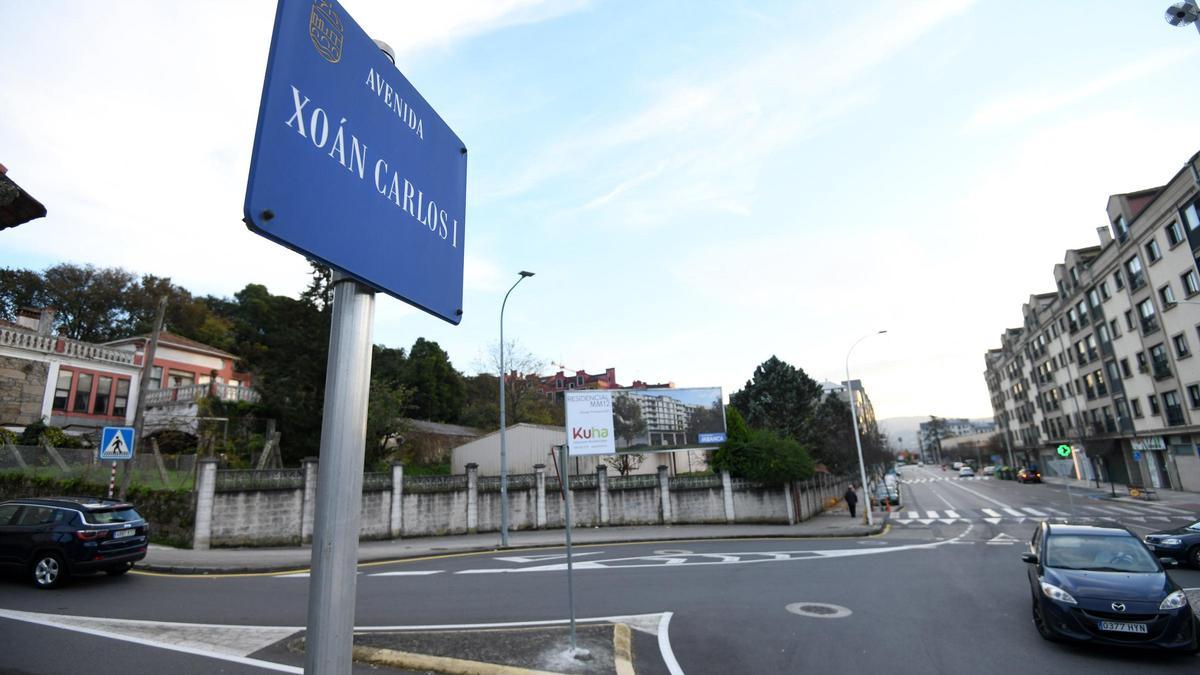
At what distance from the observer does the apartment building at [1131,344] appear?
3509 cm

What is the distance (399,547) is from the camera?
19906mm

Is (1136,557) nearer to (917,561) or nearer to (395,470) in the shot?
(917,561)

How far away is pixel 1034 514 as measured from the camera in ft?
98.9

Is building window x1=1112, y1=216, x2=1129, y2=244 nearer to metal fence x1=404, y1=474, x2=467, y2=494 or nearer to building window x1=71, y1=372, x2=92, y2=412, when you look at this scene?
metal fence x1=404, y1=474, x2=467, y2=494

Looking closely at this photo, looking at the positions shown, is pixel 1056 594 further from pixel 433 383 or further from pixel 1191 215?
pixel 433 383

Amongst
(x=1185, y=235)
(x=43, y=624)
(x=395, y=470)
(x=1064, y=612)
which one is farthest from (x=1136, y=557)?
(x=1185, y=235)

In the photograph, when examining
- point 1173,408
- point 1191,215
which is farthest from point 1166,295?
point 1173,408

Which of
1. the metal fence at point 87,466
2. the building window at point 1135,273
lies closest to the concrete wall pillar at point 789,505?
the metal fence at point 87,466

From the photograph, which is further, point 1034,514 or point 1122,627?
point 1034,514

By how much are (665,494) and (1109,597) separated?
21.3 meters

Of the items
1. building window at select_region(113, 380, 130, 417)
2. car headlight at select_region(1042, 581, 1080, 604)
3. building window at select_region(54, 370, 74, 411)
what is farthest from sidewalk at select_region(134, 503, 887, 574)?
building window at select_region(113, 380, 130, 417)

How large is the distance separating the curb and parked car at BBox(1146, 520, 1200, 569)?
10266mm

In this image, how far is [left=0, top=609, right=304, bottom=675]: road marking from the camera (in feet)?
22.8

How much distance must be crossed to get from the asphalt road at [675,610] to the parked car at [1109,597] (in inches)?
11.5
